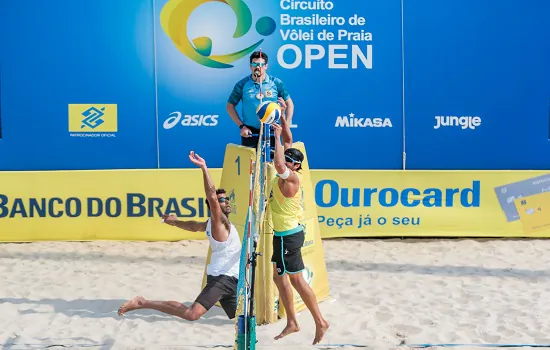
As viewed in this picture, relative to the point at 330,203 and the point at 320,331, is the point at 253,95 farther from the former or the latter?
the point at 330,203

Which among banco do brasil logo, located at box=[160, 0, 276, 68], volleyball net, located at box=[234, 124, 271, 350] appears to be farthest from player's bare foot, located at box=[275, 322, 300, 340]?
banco do brasil logo, located at box=[160, 0, 276, 68]

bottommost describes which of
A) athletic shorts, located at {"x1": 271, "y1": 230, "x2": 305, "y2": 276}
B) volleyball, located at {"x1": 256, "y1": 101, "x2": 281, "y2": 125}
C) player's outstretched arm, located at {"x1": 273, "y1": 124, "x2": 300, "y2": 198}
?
athletic shorts, located at {"x1": 271, "y1": 230, "x2": 305, "y2": 276}

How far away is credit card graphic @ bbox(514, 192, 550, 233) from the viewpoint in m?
10.6

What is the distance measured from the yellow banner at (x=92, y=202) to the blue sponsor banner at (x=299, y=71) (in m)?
0.43

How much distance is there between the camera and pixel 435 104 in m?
10.6

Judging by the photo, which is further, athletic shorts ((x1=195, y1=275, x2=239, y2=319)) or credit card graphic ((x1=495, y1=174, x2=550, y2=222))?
credit card graphic ((x1=495, y1=174, x2=550, y2=222))

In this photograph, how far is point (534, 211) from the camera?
1059 centimetres

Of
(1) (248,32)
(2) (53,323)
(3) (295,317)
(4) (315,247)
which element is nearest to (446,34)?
(1) (248,32)

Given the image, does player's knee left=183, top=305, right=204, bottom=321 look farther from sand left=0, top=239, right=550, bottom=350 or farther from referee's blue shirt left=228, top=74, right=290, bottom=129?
referee's blue shirt left=228, top=74, right=290, bottom=129

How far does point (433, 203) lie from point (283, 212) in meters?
4.48

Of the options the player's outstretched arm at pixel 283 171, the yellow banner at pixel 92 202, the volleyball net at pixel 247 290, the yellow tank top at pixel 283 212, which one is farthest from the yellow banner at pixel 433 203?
the volleyball net at pixel 247 290

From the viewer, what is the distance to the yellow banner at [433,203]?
34.6ft

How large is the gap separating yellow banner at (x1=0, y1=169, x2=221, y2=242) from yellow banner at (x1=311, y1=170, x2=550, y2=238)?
1.82m

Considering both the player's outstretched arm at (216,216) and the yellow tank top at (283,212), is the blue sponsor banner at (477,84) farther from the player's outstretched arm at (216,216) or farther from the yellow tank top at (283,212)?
the player's outstretched arm at (216,216)
